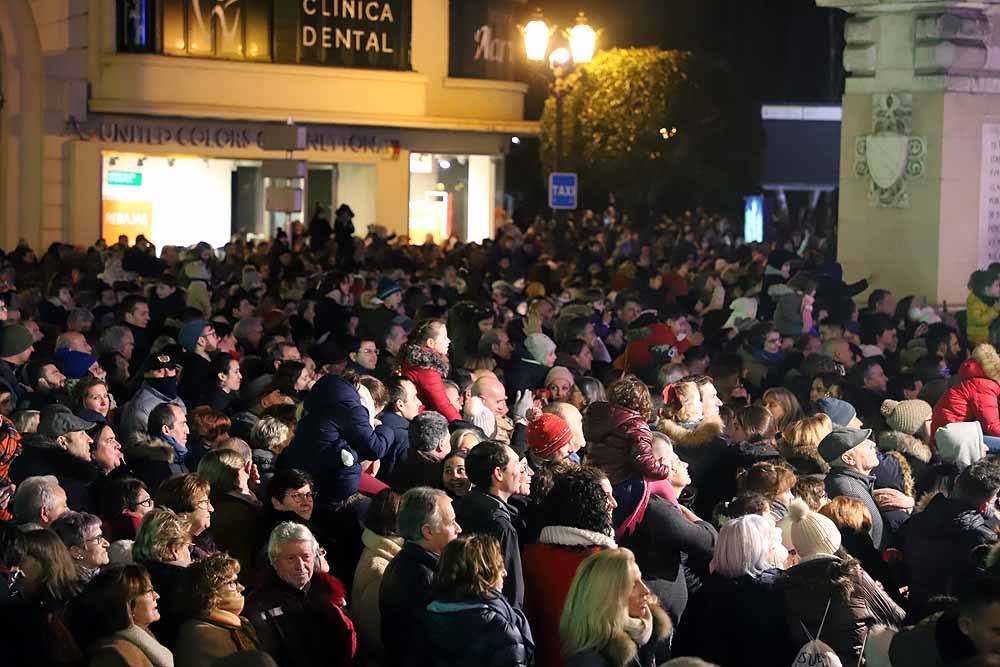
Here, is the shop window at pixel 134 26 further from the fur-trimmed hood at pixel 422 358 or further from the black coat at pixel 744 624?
the black coat at pixel 744 624

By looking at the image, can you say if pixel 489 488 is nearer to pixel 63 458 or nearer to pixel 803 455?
pixel 803 455

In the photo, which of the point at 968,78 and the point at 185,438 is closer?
the point at 185,438

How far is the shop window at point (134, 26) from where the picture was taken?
110 ft

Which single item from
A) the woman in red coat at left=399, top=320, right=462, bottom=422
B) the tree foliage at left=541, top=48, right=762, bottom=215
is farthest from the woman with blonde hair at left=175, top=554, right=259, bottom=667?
the tree foliage at left=541, top=48, right=762, bottom=215

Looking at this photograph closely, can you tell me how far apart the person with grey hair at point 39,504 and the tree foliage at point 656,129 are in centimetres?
3008

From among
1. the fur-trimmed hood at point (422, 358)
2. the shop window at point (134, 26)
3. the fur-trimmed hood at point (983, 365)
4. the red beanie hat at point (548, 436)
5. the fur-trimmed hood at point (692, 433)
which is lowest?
the fur-trimmed hood at point (692, 433)

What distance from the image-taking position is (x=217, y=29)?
Result: 34312 mm

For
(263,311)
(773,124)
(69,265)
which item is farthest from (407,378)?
(773,124)

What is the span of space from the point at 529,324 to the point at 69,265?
29.1ft

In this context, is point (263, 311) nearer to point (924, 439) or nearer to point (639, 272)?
point (639, 272)

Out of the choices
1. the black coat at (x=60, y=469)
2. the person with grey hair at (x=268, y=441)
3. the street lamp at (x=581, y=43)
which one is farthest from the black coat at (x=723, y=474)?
the street lamp at (x=581, y=43)

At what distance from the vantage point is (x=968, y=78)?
61.8ft

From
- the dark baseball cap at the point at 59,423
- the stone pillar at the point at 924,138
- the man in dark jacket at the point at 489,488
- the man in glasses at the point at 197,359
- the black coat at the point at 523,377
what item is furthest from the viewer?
the stone pillar at the point at 924,138

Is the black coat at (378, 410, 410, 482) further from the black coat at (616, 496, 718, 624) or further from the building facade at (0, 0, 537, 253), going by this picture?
the building facade at (0, 0, 537, 253)
